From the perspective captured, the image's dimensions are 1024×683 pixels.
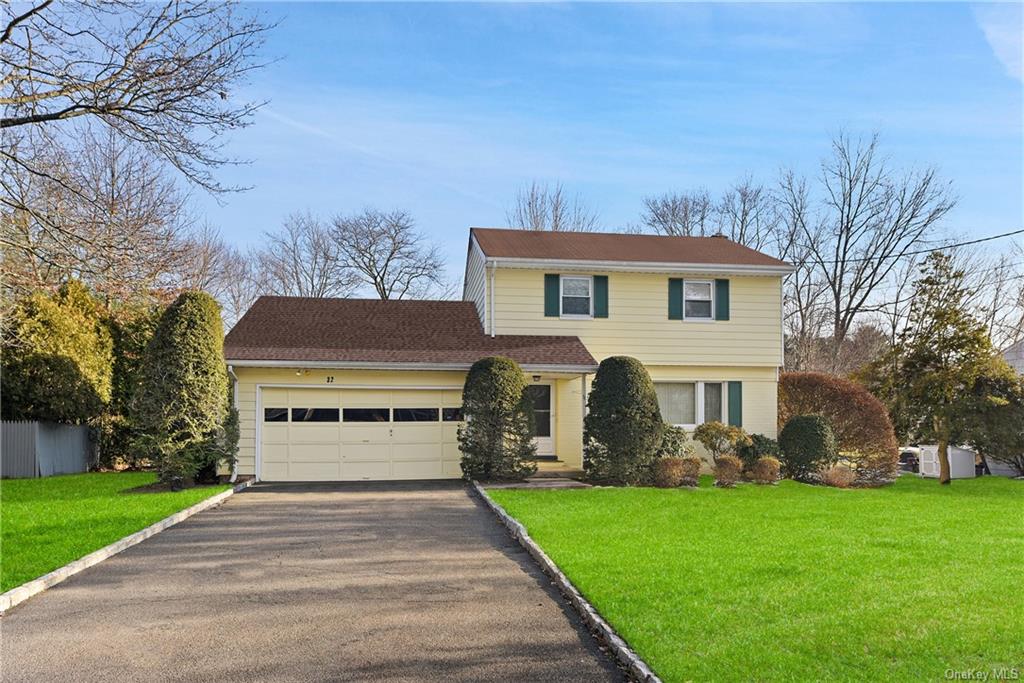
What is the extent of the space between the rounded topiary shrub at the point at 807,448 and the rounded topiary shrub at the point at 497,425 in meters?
6.49

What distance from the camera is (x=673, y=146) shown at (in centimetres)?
1830

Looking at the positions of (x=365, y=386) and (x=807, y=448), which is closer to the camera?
(x=365, y=386)

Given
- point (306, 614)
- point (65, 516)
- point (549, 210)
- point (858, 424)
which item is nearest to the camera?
point (306, 614)

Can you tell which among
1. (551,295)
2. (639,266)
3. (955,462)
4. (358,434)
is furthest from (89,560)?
(955,462)

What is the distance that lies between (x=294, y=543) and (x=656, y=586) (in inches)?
205

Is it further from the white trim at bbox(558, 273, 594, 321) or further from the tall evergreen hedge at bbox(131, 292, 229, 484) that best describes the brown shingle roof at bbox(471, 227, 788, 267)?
the tall evergreen hedge at bbox(131, 292, 229, 484)

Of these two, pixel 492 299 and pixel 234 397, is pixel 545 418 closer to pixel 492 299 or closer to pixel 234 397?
pixel 492 299

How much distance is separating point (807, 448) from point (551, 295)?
7276 millimetres

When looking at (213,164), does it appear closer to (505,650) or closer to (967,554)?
(505,650)

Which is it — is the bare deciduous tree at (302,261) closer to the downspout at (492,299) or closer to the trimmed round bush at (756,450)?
the downspout at (492,299)

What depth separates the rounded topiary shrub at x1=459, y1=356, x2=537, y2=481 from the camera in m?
16.8

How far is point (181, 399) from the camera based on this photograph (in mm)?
15773

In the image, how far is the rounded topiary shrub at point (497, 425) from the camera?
1675cm

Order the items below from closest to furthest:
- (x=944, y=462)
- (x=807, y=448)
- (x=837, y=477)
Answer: (x=837, y=477)
(x=807, y=448)
(x=944, y=462)
